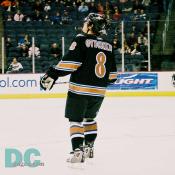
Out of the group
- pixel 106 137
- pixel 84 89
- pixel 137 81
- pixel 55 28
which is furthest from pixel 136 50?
pixel 84 89

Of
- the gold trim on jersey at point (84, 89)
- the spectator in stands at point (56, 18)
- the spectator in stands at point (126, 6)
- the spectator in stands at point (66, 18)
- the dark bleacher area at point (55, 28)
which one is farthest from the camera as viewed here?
the spectator in stands at point (126, 6)

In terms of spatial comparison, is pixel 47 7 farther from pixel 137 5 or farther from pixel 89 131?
pixel 89 131

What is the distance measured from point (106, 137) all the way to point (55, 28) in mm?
6566

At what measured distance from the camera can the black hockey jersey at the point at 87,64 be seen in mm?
3580

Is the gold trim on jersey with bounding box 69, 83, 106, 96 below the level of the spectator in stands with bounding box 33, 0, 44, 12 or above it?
below

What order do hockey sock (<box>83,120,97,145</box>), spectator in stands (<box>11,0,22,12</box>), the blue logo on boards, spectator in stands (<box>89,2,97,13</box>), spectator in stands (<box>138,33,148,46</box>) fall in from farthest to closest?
spectator in stands (<box>11,0,22,12</box>), spectator in stands (<box>89,2,97,13</box>), spectator in stands (<box>138,33,148,46</box>), the blue logo on boards, hockey sock (<box>83,120,97,145</box>)

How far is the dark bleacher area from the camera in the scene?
9227 mm

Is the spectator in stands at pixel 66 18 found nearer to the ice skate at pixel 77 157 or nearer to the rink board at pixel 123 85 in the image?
the rink board at pixel 123 85

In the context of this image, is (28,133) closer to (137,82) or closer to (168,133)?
(168,133)

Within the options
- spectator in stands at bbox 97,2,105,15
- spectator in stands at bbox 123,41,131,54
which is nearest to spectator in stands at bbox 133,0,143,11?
spectator in stands at bbox 97,2,105,15

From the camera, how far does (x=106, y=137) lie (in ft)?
14.6

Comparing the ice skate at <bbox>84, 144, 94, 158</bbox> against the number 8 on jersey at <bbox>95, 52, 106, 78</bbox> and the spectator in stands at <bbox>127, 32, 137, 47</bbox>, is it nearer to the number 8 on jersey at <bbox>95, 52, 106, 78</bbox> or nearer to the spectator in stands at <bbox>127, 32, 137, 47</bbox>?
the number 8 on jersey at <bbox>95, 52, 106, 78</bbox>

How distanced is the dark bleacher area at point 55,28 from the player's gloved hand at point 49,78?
4.56m

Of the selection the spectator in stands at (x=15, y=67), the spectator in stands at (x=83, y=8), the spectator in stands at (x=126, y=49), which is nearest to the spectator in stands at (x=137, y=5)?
the spectator in stands at (x=83, y=8)
